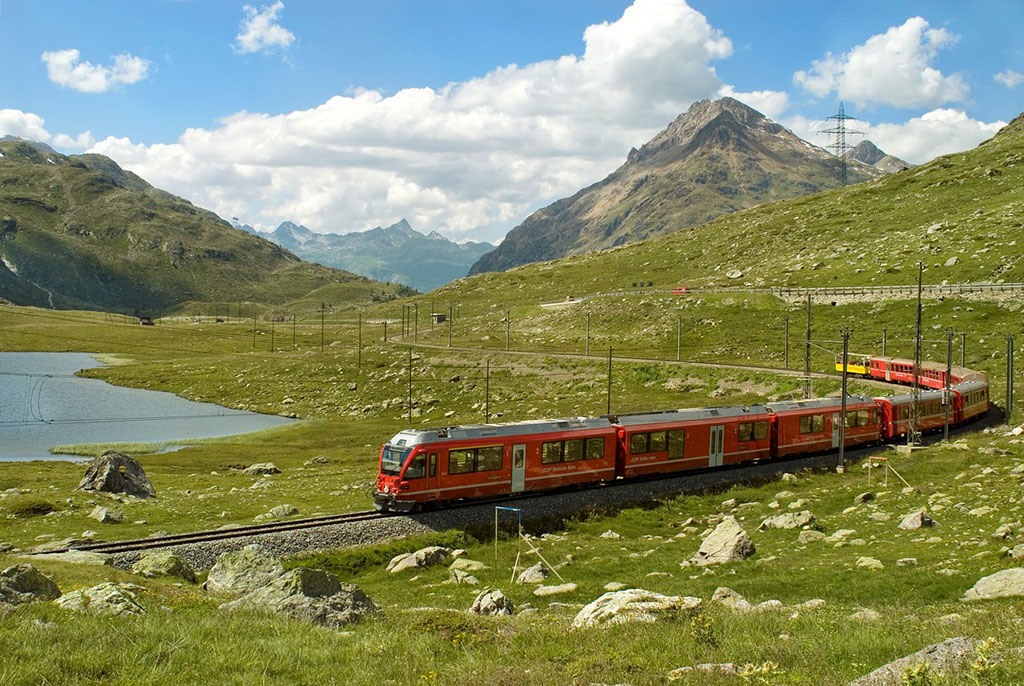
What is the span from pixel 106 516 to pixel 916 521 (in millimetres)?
38304

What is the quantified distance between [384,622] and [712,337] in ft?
338

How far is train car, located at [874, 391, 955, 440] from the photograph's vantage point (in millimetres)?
55469

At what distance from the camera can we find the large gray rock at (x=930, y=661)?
11461 millimetres

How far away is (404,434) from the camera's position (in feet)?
121

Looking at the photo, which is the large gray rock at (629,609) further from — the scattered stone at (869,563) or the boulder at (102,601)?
the boulder at (102,601)

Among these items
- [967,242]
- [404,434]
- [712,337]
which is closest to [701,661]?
[404,434]

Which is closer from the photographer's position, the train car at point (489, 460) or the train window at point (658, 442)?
the train car at point (489, 460)

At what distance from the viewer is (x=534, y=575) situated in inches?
1113

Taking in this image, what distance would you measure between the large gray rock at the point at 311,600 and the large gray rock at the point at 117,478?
30.4 metres

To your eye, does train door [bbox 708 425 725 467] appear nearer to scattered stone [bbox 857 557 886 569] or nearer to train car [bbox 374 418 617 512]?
train car [bbox 374 418 617 512]

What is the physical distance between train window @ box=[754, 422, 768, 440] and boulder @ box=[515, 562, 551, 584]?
24819mm

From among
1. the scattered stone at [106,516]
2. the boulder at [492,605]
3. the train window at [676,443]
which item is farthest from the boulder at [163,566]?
the train window at [676,443]

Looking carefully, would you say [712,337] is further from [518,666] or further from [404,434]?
[518,666]

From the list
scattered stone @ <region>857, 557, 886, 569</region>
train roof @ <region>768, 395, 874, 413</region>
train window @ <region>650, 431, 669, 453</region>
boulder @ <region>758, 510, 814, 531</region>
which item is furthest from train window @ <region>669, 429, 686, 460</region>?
scattered stone @ <region>857, 557, 886, 569</region>
